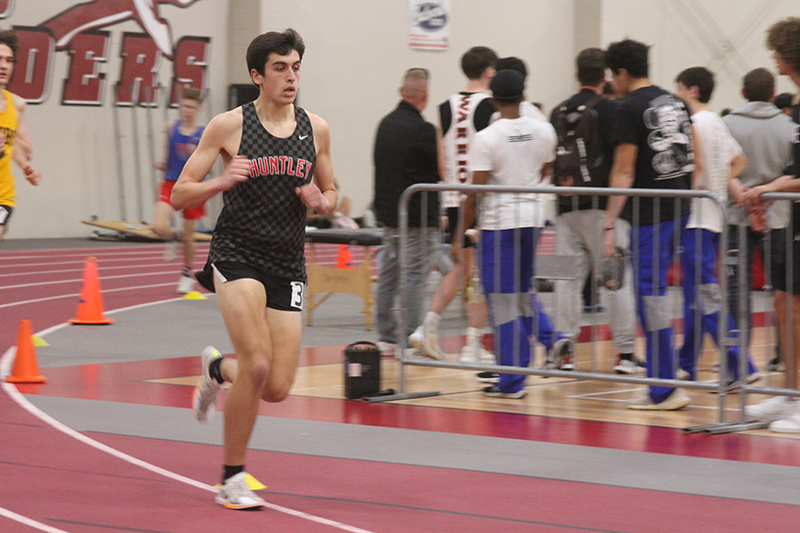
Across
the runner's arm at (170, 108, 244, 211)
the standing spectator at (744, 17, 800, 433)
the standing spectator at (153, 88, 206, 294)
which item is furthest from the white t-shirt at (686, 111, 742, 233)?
the standing spectator at (153, 88, 206, 294)

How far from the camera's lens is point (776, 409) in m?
6.92

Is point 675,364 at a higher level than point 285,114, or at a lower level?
lower

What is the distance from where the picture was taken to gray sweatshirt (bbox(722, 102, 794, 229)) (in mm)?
8398

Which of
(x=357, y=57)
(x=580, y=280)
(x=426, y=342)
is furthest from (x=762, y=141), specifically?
(x=357, y=57)

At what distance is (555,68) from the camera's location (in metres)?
26.8

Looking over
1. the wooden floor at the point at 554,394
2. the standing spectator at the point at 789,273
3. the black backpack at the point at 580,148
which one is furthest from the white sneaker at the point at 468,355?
the standing spectator at the point at 789,273

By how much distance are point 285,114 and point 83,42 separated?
16.9 meters

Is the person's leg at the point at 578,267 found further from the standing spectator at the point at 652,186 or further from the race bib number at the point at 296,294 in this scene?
the race bib number at the point at 296,294

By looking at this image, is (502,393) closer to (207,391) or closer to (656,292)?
(656,292)

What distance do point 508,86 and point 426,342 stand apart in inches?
81.9

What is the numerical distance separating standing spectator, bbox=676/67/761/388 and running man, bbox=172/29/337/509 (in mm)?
3069

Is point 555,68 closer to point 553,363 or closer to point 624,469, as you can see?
point 553,363

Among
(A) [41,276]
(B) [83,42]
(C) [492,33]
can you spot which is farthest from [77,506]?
(C) [492,33]

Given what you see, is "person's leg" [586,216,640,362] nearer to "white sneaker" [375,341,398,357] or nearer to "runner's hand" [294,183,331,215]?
"white sneaker" [375,341,398,357]
